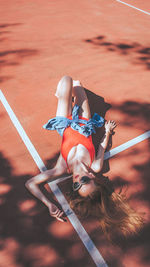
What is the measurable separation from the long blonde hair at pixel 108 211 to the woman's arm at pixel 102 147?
41 cm

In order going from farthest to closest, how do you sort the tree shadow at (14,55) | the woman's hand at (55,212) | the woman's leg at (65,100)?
the tree shadow at (14,55), the woman's leg at (65,100), the woman's hand at (55,212)

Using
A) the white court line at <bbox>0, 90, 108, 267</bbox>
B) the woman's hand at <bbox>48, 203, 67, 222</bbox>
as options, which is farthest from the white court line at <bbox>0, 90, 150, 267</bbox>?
the woman's hand at <bbox>48, 203, 67, 222</bbox>

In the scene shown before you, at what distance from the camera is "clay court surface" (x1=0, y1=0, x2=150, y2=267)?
132 inches

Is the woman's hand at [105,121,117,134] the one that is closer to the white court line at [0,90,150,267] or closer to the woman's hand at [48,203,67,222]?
the white court line at [0,90,150,267]

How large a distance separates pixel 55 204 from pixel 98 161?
39.3 inches

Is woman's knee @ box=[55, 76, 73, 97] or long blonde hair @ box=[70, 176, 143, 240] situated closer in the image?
long blonde hair @ box=[70, 176, 143, 240]

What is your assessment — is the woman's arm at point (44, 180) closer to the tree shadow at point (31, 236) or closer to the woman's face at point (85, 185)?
the tree shadow at point (31, 236)

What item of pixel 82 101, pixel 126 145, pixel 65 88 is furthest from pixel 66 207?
pixel 65 88

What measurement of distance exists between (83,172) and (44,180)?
2.13ft

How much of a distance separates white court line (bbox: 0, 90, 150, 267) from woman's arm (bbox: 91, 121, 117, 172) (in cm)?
24

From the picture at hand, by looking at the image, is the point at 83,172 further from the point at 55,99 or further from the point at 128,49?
the point at 128,49

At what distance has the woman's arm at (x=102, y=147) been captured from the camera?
12.7 feet

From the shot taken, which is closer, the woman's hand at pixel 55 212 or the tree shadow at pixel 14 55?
the woman's hand at pixel 55 212

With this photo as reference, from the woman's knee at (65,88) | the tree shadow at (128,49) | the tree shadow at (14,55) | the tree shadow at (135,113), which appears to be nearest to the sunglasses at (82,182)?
the woman's knee at (65,88)
